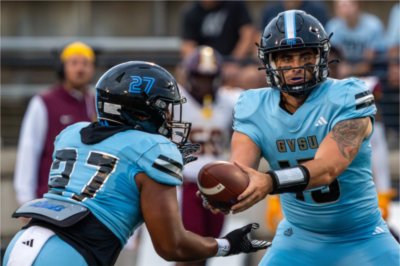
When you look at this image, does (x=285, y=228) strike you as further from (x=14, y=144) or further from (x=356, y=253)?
(x=14, y=144)

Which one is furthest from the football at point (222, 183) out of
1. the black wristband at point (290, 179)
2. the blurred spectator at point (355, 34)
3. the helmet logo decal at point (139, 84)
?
the blurred spectator at point (355, 34)

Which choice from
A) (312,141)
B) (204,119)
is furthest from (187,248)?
(204,119)

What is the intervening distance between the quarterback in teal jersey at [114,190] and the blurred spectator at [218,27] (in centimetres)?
492

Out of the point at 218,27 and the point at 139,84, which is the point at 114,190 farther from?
the point at 218,27

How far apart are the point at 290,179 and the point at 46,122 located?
354 centimetres

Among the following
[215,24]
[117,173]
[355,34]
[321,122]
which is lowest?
[117,173]

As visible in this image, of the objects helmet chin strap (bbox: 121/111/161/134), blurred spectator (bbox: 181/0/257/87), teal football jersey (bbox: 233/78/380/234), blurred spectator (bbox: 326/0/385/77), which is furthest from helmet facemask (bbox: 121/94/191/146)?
blurred spectator (bbox: 326/0/385/77)

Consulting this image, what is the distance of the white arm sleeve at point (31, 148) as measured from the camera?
7320mm

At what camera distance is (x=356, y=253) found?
4.59 metres

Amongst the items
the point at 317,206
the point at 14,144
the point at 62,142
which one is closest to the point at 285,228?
the point at 317,206

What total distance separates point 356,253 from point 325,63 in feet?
2.90

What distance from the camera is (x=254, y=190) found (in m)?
4.09

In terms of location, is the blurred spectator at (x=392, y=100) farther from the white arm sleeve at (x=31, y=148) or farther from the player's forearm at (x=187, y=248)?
the player's forearm at (x=187, y=248)

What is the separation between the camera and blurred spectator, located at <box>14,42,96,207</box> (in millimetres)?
7336
